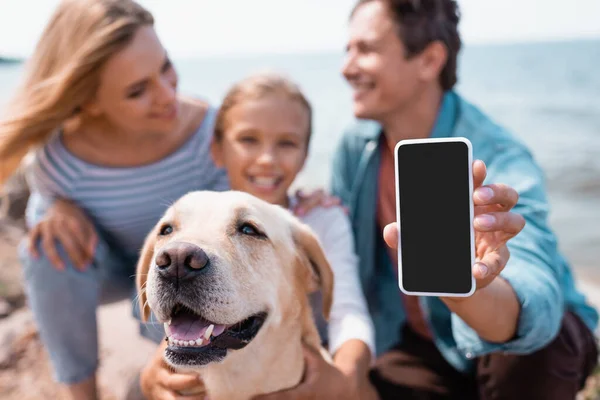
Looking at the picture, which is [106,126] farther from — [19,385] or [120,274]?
[19,385]

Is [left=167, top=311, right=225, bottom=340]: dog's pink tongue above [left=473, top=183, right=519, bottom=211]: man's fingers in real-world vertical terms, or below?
below

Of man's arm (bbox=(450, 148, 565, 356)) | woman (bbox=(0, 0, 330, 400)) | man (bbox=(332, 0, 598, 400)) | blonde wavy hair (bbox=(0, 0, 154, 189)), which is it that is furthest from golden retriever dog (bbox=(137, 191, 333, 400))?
blonde wavy hair (bbox=(0, 0, 154, 189))

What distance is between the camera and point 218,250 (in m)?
1.54

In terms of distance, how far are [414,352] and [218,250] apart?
5.80ft

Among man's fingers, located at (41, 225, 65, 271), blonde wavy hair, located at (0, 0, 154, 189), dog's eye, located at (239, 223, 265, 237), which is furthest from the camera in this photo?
man's fingers, located at (41, 225, 65, 271)

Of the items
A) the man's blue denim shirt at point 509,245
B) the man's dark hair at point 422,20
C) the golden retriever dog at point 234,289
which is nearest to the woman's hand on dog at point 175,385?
the golden retriever dog at point 234,289

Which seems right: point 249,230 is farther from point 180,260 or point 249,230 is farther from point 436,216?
point 436,216

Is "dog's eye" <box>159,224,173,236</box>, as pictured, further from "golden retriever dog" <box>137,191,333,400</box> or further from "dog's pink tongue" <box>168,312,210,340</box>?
"dog's pink tongue" <box>168,312,210,340</box>

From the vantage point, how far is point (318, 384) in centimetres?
193

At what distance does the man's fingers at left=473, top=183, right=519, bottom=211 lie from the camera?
4.46 feet

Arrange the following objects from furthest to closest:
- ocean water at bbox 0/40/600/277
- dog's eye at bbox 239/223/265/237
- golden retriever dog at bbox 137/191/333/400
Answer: ocean water at bbox 0/40/600/277
dog's eye at bbox 239/223/265/237
golden retriever dog at bbox 137/191/333/400

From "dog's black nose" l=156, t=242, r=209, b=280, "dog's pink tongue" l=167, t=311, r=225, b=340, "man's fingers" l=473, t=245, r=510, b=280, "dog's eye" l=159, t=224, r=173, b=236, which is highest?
"man's fingers" l=473, t=245, r=510, b=280

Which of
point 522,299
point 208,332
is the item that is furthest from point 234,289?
point 522,299

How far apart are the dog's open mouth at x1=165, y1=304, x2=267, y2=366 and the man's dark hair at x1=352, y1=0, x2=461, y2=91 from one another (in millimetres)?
1761
